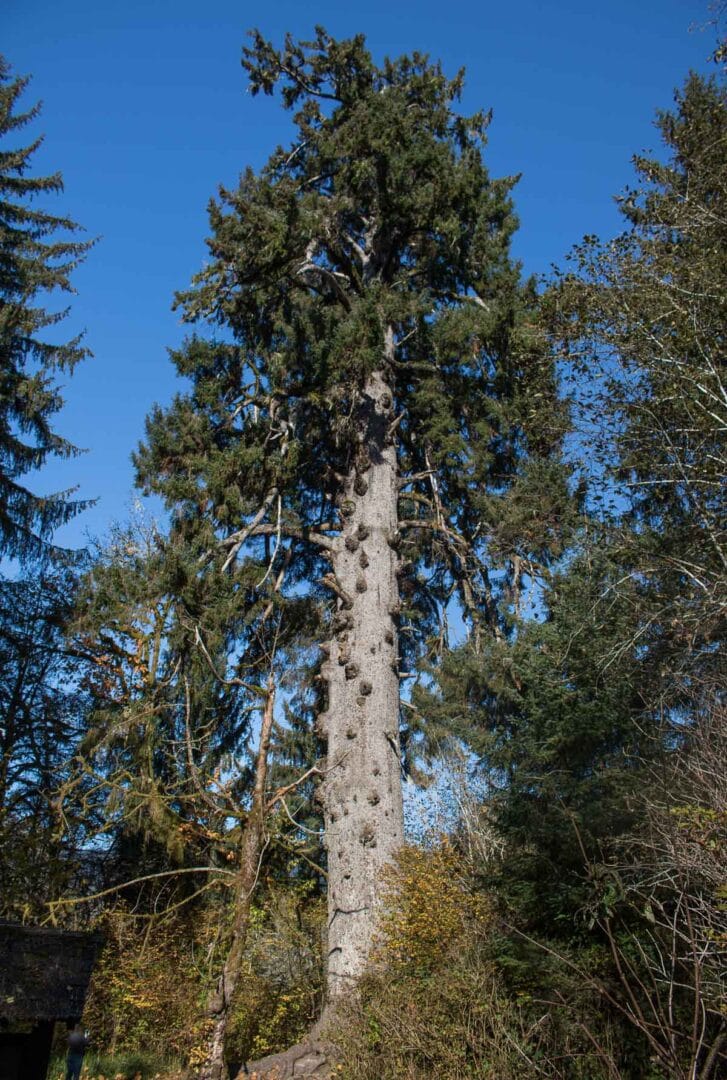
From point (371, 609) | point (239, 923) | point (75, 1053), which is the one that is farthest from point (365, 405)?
point (75, 1053)

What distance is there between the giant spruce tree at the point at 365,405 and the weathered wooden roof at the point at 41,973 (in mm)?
5964

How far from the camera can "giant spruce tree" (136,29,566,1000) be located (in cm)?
1113

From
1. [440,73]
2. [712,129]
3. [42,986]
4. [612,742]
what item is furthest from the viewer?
[440,73]

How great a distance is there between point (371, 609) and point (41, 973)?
761 centimetres

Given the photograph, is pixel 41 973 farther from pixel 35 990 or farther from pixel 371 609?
pixel 371 609

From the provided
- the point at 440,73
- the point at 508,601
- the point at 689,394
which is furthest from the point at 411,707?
the point at 440,73

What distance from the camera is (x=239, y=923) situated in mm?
7434

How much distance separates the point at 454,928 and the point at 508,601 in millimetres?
6052

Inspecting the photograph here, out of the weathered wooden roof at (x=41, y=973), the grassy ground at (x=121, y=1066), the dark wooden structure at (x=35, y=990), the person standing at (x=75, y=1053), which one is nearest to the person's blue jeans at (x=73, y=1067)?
the person standing at (x=75, y=1053)

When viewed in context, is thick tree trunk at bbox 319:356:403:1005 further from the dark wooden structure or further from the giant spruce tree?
the dark wooden structure

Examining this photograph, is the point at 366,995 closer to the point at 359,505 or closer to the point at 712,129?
the point at 359,505

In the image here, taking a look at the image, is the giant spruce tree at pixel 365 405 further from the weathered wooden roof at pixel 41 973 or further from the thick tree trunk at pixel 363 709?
the weathered wooden roof at pixel 41 973

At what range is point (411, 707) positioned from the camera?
12.3 meters

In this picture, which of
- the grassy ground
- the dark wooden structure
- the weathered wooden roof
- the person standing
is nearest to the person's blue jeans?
the person standing
